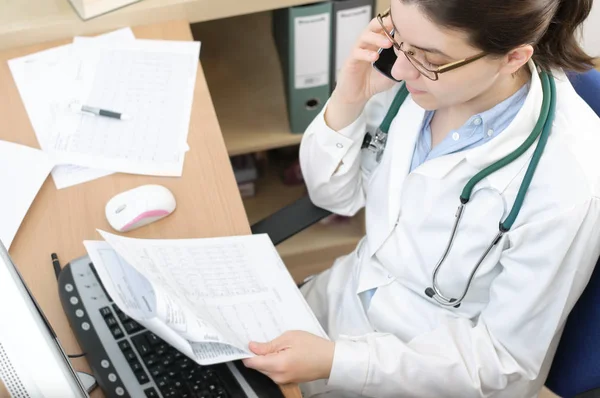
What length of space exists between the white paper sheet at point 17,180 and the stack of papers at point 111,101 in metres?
0.02

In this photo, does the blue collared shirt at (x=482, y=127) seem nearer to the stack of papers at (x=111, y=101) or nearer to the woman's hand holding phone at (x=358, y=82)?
the woman's hand holding phone at (x=358, y=82)

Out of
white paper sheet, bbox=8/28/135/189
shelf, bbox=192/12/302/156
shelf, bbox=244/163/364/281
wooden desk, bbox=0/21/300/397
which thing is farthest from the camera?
shelf, bbox=244/163/364/281

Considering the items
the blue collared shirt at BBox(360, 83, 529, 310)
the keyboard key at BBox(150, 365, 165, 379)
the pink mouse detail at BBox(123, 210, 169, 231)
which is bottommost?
the keyboard key at BBox(150, 365, 165, 379)

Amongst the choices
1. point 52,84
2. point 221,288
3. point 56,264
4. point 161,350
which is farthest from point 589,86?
point 52,84

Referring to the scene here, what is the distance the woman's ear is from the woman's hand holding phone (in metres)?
0.20

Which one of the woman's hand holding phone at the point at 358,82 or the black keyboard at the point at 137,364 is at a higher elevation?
the woman's hand holding phone at the point at 358,82

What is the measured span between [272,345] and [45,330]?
0.35 meters

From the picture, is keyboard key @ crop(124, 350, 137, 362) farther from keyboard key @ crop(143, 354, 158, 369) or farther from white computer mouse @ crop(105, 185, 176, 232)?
white computer mouse @ crop(105, 185, 176, 232)

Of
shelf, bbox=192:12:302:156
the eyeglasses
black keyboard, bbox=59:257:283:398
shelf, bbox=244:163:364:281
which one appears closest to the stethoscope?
the eyeglasses

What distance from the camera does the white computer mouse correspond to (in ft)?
3.35

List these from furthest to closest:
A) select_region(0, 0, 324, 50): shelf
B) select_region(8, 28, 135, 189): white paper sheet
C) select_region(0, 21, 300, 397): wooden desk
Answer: select_region(0, 0, 324, 50): shelf, select_region(8, 28, 135, 189): white paper sheet, select_region(0, 21, 300, 397): wooden desk

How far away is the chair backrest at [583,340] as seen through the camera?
92cm

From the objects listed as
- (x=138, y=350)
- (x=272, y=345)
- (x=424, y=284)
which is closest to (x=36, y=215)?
(x=138, y=350)

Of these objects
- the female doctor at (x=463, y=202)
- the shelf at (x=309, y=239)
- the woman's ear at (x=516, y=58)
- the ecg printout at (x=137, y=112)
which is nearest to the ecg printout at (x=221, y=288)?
the female doctor at (x=463, y=202)
